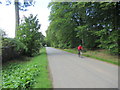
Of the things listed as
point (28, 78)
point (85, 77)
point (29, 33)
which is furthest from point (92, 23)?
point (28, 78)

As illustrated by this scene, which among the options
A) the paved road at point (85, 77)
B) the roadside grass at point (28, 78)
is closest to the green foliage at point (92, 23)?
the paved road at point (85, 77)

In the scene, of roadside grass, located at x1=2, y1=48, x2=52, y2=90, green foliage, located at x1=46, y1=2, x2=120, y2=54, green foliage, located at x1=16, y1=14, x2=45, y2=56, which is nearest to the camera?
roadside grass, located at x1=2, y1=48, x2=52, y2=90

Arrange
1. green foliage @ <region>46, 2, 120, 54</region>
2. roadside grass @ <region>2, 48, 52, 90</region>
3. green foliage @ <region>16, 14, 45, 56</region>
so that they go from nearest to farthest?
1. roadside grass @ <region>2, 48, 52, 90</region>
2. green foliage @ <region>46, 2, 120, 54</region>
3. green foliage @ <region>16, 14, 45, 56</region>

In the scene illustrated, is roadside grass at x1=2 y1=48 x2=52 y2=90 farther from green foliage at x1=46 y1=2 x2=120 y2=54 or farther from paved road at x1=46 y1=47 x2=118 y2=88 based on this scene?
green foliage at x1=46 y1=2 x2=120 y2=54

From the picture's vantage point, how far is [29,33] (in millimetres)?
13297

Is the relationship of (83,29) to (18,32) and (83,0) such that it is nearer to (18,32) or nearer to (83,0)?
(83,0)

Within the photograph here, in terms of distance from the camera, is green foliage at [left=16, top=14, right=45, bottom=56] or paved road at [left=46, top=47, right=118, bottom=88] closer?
paved road at [left=46, top=47, right=118, bottom=88]

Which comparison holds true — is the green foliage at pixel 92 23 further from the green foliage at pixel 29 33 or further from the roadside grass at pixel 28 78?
the roadside grass at pixel 28 78

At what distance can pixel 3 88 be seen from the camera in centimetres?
365

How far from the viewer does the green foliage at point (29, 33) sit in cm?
1272

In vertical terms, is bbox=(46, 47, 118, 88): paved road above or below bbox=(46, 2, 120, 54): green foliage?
below

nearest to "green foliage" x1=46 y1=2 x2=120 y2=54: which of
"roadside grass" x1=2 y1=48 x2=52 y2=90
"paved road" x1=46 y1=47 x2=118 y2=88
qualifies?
"paved road" x1=46 y1=47 x2=118 y2=88

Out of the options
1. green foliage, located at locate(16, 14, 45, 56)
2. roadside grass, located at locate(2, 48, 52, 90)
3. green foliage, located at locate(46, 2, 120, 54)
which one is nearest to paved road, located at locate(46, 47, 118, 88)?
roadside grass, located at locate(2, 48, 52, 90)

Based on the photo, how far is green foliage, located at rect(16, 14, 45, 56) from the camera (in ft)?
41.7
